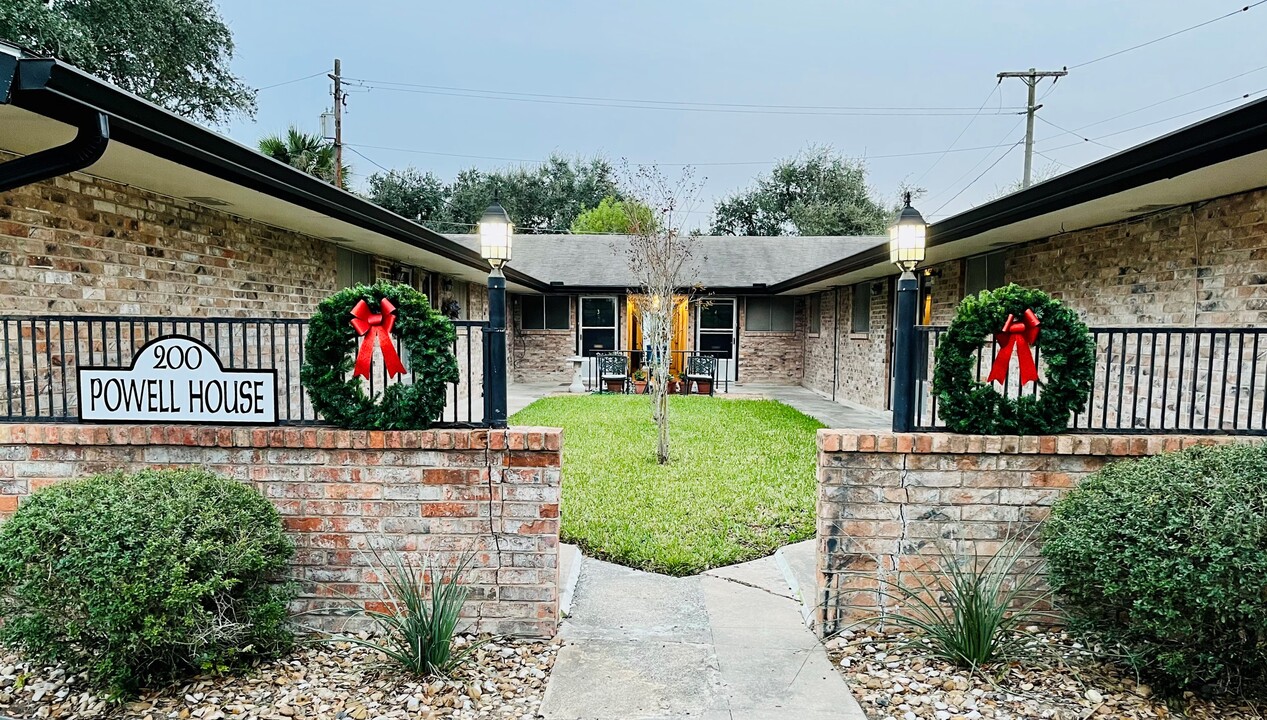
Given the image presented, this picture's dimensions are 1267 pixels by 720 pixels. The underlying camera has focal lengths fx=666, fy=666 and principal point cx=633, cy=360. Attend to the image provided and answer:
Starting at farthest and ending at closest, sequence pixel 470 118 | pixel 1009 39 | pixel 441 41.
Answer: pixel 470 118
pixel 441 41
pixel 1009 39

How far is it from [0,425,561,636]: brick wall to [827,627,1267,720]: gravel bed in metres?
1.53

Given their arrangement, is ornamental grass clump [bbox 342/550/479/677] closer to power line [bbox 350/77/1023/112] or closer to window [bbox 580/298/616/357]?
window [bbox 580/298/616/357]

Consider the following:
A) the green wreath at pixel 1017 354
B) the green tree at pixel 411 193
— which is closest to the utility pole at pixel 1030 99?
the green wreath at pixel 1017 354

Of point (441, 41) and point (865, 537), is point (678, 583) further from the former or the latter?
point (441, 41)

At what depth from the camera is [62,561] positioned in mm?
2479

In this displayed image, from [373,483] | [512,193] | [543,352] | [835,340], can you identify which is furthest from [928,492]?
[512,193]

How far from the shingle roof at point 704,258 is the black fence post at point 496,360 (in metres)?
12.2

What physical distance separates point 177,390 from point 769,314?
14556 mm

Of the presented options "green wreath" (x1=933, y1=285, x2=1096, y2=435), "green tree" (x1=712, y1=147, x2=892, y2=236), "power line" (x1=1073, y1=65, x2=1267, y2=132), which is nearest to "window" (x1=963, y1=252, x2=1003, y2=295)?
"green wreath" (x1=933, y1=285, x2=1096, y2=435)

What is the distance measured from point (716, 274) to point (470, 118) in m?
31.3

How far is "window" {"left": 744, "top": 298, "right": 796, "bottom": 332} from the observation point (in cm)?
1652

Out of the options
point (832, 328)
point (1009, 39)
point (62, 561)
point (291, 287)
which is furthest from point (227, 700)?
point (1009, 39)

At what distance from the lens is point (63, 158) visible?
276 cm

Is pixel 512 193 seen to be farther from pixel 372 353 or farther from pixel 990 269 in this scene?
pixel 372 353
